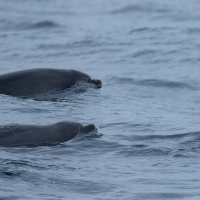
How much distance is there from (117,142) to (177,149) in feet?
3.19

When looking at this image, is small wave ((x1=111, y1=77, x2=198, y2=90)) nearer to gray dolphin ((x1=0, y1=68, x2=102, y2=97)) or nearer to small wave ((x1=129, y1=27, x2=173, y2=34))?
gray dolphin ((x1=0, y1=68, x2=102, y2=97))

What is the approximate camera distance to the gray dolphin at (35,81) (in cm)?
1529

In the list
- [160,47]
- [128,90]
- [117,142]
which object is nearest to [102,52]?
[160,47]

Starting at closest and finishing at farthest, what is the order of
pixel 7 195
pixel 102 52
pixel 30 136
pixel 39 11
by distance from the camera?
pixel 7 195 → pixel 30 136 → pixel 102 52 → pixel 39 11

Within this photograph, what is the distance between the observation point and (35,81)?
51.3 feet

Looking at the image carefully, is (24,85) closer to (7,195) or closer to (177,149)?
(177,149)

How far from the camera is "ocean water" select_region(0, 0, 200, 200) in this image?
10055 millimetres

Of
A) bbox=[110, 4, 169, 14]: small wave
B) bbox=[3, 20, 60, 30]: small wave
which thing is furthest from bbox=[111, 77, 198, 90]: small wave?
bbox=[110, 4, 169, 14]: small wave

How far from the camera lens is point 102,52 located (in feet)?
75.4

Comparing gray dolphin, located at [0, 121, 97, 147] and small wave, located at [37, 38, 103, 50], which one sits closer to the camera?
gray dolphin, located at [0, 121, 97, 147]

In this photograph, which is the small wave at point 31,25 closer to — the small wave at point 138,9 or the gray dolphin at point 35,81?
the small wave at point 138,9

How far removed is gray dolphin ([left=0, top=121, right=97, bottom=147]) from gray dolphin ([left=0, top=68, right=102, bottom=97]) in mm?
3217

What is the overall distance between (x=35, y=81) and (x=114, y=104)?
1.67m

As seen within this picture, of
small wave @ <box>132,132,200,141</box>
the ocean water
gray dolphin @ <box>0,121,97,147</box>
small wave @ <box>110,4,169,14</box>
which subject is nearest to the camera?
the ocean water
